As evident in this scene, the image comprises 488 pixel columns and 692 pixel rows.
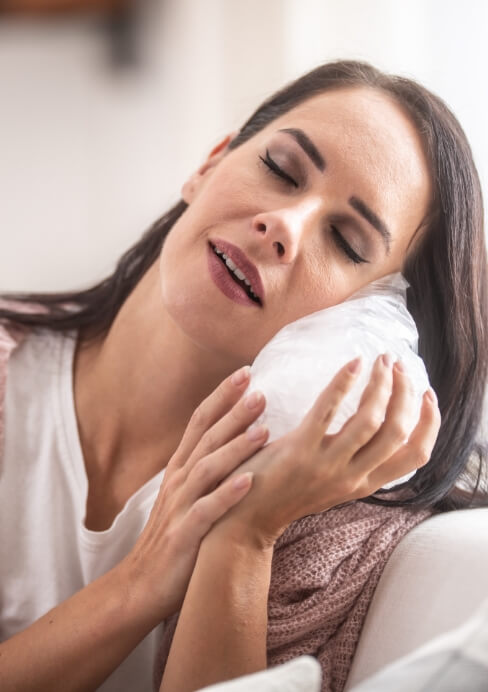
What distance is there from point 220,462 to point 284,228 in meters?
0.30

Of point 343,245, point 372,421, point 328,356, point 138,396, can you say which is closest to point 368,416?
point 372,421

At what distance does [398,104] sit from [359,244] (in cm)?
22

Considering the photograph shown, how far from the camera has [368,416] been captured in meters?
0.78

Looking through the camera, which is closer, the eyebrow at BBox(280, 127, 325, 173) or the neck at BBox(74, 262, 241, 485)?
the eyebrow at BBox(280, 127, 325, 173)

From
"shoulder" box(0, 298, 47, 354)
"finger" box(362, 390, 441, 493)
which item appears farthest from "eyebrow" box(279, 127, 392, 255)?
"shoulder" box(0, 298, 47, 354)

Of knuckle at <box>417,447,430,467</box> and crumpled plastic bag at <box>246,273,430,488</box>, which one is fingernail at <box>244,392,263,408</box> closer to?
crumpled plastic bag at <box>246,273,430,488</box>

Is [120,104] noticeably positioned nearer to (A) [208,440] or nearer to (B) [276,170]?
(B) [276,170]

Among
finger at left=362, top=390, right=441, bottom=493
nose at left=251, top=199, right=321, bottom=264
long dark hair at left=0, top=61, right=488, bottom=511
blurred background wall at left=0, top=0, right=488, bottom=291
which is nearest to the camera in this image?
finger at left=362, top=390, right=441, bottom=493

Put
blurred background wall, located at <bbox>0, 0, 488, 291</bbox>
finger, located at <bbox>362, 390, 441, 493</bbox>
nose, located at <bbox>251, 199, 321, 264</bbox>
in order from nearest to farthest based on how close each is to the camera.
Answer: finger, located at <bbox>362, 390, 441, 493</bbox> < nose, located at <bbox>251, 199, 321, 264</bbox> < blurred background wall, located at <bbox>0, 0, 488, 291</bbox>

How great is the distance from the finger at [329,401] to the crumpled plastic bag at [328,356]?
36 millimetres

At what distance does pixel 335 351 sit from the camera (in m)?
0.88

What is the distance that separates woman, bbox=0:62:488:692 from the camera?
0.86 m

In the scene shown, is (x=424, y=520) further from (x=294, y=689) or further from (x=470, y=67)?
(x=470, y=67)

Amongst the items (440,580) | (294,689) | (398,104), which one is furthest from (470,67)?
(294,689)
